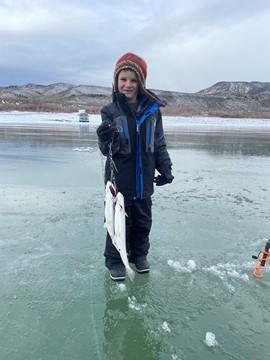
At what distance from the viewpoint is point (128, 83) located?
350cm

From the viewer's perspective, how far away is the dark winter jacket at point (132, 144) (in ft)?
11.4

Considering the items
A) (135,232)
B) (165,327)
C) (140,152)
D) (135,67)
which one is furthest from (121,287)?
(135,67)

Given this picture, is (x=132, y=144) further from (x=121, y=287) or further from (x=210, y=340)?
(x=210, y=340)

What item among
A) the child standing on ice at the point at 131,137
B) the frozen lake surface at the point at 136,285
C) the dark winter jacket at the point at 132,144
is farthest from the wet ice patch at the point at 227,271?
the dark winter jacket at the point at 132,144

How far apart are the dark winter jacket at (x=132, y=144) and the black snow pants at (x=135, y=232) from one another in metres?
0.13

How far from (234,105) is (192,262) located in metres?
88.0

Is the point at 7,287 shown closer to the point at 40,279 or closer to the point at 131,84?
the point at 40,279

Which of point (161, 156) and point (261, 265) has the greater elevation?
point (161, 156)

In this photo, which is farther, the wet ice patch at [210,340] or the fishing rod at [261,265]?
the fishing rod at [261,265]

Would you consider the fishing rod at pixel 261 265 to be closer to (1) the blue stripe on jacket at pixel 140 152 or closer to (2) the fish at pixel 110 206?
(1) the blue stripe on jacket at pixel 140 152

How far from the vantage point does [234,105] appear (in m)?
87.1

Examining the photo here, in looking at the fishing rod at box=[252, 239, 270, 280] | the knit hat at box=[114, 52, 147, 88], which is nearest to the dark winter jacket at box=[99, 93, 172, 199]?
the knit hat at box=[114, 52, 147, 88]

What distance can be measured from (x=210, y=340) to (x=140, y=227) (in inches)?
53.1

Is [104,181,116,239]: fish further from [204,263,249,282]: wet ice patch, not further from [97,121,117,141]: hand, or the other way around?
[204,263,249,282]: wet ice patch
